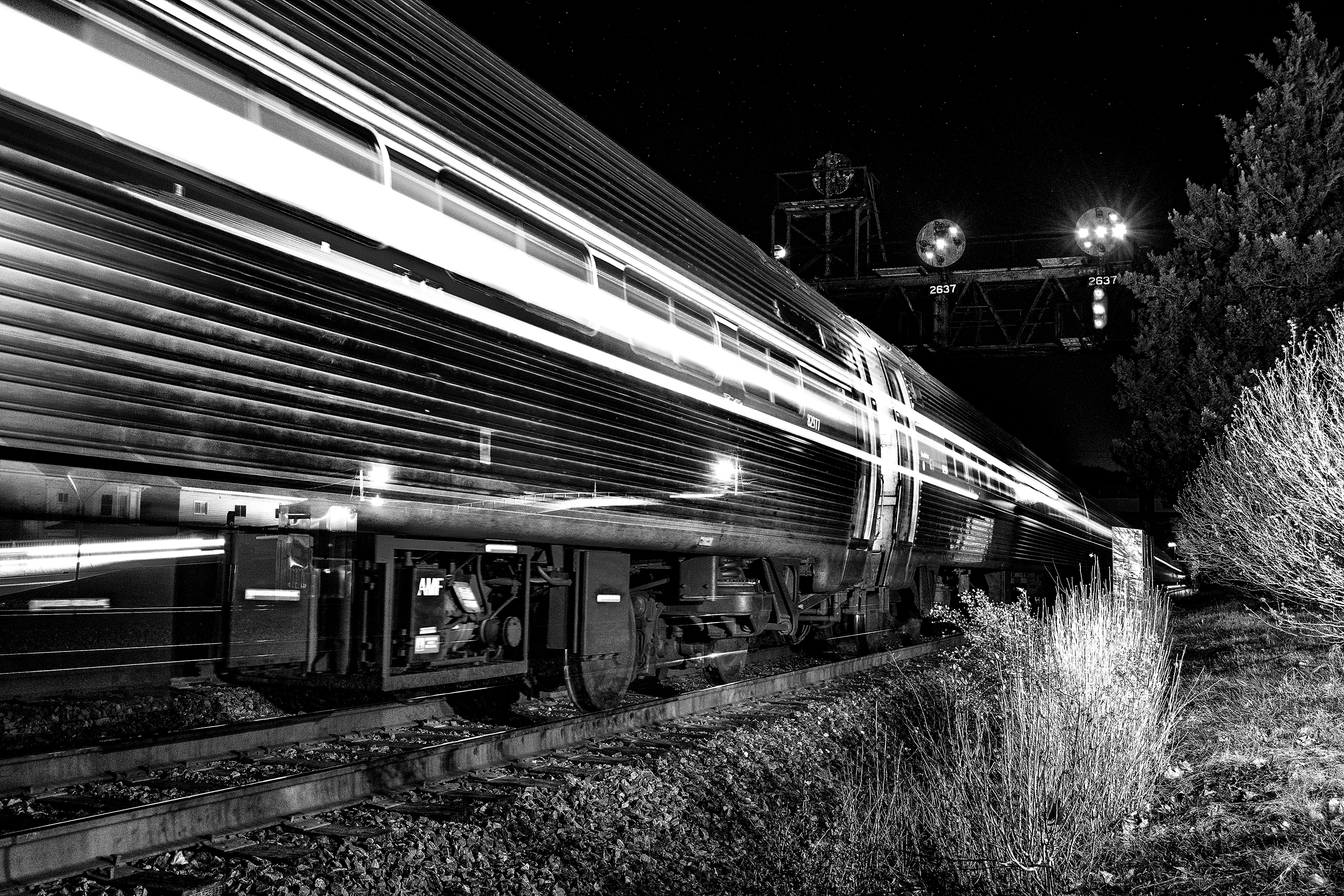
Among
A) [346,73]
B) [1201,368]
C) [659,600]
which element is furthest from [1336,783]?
[1201,368]

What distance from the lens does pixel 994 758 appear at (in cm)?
595

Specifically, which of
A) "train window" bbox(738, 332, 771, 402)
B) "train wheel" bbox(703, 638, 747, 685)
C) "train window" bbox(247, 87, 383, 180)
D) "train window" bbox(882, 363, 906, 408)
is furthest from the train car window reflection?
"train window" bbox(882, 363, 906, 408)

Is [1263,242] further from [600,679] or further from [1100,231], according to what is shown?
[600,679]

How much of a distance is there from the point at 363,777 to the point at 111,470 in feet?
6.53

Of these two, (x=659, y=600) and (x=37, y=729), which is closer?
(x=37, y=729)

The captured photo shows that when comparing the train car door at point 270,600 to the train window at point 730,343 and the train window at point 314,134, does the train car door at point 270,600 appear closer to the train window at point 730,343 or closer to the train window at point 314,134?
the train window at point 314,134

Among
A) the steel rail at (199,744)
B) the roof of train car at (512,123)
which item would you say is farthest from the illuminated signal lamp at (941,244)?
the steel rail at (199,744)

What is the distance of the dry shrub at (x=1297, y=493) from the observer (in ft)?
26.2

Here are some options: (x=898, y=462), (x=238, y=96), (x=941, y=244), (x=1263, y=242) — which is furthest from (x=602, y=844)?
(x=941, y=244)

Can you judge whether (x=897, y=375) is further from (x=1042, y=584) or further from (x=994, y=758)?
(x=1042, y=584)

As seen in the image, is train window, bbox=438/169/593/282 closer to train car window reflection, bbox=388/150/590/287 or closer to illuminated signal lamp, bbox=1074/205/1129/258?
train car window reflection, bbox=388/150/590/287

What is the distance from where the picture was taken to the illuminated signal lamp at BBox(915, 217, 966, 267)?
2147 centimetres

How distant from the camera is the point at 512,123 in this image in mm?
5512

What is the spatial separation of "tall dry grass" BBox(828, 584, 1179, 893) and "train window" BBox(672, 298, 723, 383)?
2.50m
